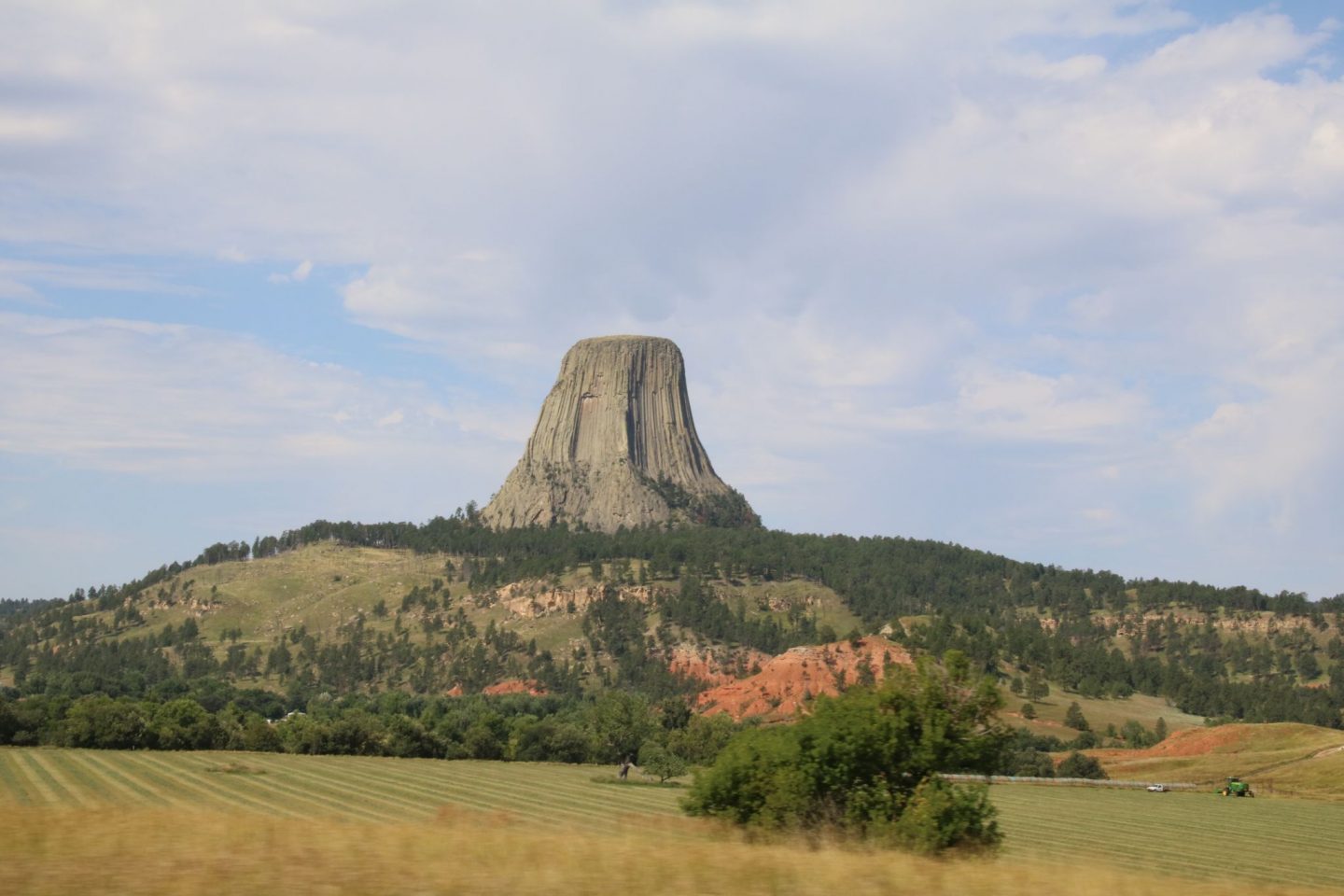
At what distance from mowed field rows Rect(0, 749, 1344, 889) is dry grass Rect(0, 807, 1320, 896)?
19.1 m

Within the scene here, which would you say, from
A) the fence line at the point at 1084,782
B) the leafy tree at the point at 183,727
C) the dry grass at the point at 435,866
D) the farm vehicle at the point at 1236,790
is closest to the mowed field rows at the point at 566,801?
the fence line at the point at 1084,782

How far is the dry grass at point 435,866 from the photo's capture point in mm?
10898

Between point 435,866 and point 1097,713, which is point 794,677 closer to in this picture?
point 1097,713

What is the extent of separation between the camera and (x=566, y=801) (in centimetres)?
5962

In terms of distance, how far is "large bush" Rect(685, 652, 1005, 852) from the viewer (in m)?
24.3

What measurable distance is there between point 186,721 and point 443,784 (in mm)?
37368

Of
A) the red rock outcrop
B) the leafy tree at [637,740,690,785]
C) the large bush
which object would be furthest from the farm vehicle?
the red rock outcrop

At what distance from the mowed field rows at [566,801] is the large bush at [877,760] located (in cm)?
673

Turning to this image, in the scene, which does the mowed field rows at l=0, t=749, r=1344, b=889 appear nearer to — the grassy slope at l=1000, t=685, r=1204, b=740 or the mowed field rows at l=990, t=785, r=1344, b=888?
the mowed field rows at l=990, t=785, r=1344, b=888

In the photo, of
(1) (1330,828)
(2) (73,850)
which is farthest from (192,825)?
(1) (1330,828)

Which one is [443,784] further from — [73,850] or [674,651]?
[674,651]

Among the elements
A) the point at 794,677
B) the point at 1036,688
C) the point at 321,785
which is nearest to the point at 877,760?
the point at 321,785

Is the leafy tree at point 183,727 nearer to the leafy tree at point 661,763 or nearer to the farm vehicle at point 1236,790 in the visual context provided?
the leafy tree at point 661,763

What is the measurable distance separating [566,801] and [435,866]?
50.0 metres
